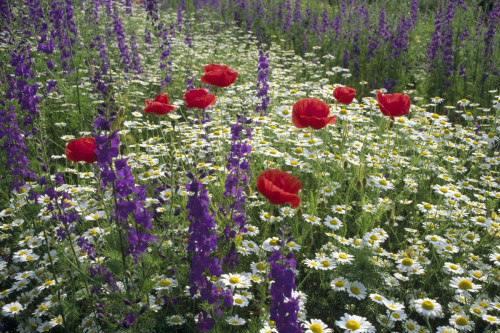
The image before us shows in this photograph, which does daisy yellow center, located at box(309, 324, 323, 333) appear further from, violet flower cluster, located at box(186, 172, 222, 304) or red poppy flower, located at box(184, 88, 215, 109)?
red poppy flower, located at box(184, 88, 215, 109)

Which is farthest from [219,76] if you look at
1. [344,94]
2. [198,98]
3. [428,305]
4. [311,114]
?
[428,305]

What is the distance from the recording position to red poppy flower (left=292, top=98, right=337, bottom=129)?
2.37 metres

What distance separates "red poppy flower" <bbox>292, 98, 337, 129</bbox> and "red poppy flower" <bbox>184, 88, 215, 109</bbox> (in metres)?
0.58

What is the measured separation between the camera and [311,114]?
2.45m

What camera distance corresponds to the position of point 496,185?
3.28 metres

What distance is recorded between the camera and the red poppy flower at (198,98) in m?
2.52

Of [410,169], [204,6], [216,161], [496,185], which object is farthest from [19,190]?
[204,6]

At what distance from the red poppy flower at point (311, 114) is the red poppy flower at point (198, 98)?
582mm

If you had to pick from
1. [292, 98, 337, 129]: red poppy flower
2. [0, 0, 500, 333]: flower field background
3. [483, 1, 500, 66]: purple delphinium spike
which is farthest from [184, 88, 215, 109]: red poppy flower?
[483, 1, 500, 66]: purple delphinium spike

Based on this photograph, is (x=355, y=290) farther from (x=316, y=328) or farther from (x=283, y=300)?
(x=283, y=300)

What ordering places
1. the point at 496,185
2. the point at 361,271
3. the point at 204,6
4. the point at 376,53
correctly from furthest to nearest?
the point at 204,6 → the point at 376,53 → the point at 496,185 → the point at 361,271

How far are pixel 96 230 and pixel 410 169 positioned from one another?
102 inches

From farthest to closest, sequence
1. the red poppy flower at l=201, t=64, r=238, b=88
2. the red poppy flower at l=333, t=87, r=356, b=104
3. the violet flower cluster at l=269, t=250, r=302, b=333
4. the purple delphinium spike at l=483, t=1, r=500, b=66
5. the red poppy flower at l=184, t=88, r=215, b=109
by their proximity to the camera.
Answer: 1. the purple delphinium spike at l=483, t=1, r=500, b=66
2. the red poppy flower at l=333, t=87, r=356, b=104
3. the red poppy flower at l=201, t=64, r=238, b=88
4. the red poppy flower at l=184, t=88, r=215, b=109
5. the violet flower cluster at l=269, t=250, r=302, b=333

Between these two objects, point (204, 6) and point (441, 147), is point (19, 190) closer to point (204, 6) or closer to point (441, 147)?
point (441, 147)
